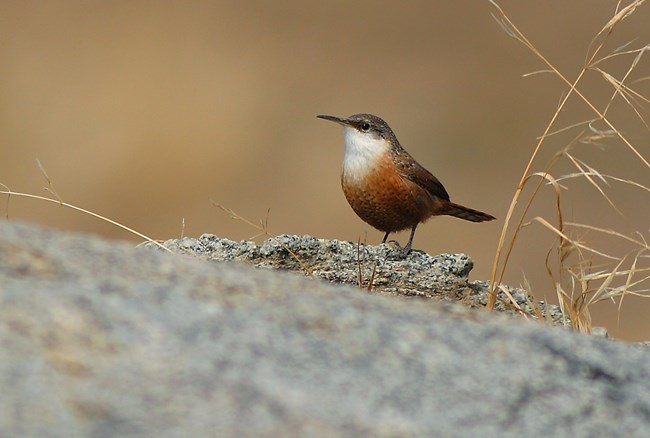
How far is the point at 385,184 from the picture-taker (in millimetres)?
6363

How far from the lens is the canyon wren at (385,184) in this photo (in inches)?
248

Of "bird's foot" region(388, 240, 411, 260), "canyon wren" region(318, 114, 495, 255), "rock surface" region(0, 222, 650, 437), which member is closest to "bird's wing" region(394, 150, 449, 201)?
"canyon wren" region(318, 114, 495, 255)

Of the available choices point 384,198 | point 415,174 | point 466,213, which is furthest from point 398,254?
point 466,213

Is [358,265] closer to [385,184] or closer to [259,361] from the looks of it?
[259,361]

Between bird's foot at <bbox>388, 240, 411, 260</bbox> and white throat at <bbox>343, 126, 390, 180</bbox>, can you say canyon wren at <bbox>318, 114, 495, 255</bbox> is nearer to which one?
white throat at <bbox>343, 126, 390, 180</bbox>

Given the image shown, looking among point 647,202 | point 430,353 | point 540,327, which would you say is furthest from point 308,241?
point 647,202

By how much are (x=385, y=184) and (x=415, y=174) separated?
1.08 feet

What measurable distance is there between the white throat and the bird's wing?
10 cm

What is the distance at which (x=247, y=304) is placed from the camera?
2174 millimetres

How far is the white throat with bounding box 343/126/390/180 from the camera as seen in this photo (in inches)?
250

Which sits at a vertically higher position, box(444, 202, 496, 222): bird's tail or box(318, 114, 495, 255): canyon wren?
box(318, 114, 495, 255): canyon wren

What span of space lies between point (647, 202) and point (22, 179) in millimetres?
6283

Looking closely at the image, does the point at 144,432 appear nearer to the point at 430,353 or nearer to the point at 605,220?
the point at 430,353

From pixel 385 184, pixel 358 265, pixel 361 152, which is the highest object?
pixel 361 152
